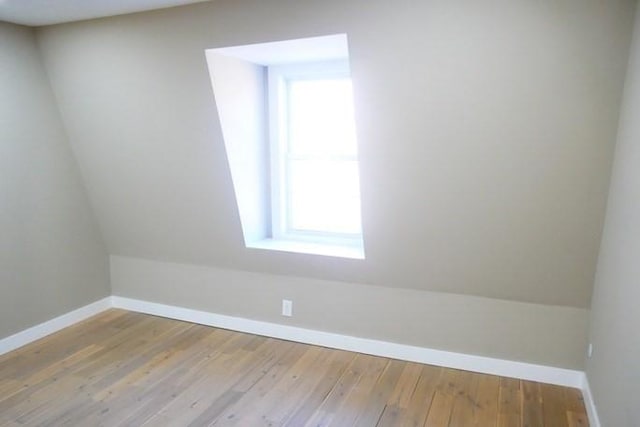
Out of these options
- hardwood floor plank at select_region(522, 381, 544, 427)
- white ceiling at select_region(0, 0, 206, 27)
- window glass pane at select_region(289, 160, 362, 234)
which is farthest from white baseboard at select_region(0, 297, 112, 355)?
hardwood floor plank at select_region(522, 381, 544, 427)

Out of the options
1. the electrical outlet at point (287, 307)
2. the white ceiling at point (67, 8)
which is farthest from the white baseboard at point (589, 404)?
the white ceiling at point (67, 8)

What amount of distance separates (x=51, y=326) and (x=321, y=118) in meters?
2.58

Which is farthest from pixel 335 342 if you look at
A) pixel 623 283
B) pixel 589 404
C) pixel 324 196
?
pixel 623 283

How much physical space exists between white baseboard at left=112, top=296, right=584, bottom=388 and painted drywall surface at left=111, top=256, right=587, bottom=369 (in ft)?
0.13

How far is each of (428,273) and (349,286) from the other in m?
0.58

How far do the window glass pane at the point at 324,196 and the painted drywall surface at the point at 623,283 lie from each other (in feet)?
5.24

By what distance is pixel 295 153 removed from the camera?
3.44 m

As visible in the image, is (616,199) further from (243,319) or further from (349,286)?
(243,319)

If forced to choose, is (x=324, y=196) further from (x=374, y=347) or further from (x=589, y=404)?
(x=589, y=404)

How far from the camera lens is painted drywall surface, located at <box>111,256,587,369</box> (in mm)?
2777

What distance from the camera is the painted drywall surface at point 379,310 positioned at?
109 inches

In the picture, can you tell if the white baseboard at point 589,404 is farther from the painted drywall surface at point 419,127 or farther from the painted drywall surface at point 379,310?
the painted drywall surface at point 419,127

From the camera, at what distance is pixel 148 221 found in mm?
3611

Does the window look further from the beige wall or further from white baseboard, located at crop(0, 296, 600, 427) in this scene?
white baseboard, located at crop(0, 296, 600, 427)
